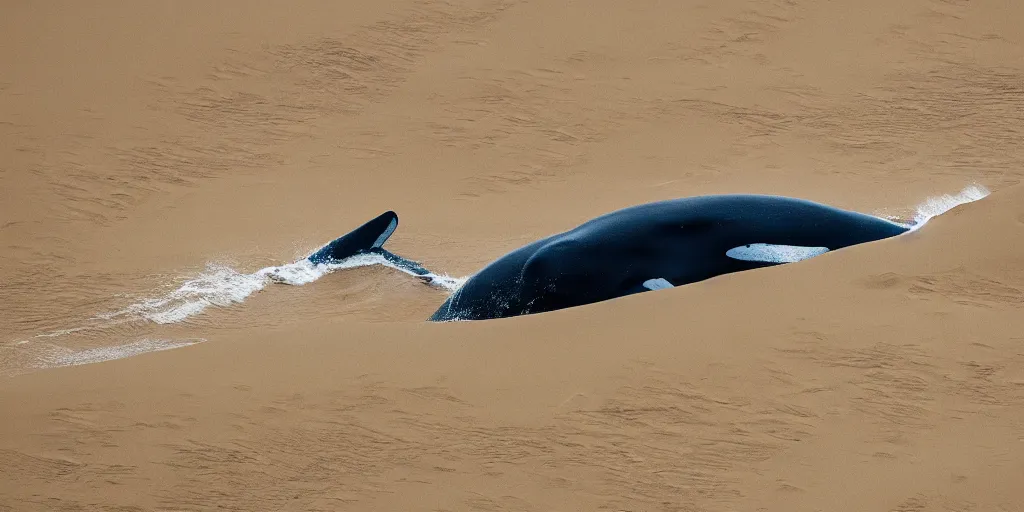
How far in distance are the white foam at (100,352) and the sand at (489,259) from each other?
0.17 ft

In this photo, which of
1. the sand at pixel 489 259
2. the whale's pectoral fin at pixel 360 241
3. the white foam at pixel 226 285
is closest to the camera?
the sand at pixel 489 259

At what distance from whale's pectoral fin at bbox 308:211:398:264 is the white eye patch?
12.8 feet

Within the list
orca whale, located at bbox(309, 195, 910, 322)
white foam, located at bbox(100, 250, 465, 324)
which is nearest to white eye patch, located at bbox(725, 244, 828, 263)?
orca whale, located at bbox(309, 195, 910, 322)

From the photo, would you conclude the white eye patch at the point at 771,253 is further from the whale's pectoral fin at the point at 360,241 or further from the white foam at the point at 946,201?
the whale's pectoral fin at the point at 360,241

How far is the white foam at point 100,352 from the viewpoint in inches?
310

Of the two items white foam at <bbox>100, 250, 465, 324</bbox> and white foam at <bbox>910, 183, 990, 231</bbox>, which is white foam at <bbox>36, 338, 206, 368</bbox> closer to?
white foam at <bbox>100, 250, 465, 324</bbox>

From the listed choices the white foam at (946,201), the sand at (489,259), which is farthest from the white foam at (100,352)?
the white foam at (946,201)

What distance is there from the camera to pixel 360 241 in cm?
1023

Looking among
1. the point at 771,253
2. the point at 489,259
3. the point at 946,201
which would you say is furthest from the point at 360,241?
the point at 946,201

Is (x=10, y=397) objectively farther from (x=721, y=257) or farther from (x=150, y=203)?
(x=150, y=203)

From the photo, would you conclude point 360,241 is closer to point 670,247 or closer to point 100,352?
point 100,352

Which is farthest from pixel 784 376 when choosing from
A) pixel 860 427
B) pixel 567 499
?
pixel 567 499

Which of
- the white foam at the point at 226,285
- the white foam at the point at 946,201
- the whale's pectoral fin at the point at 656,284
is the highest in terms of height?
the whale's pectoral fin at the point at 656,284

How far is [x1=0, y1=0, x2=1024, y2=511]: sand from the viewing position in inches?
195
